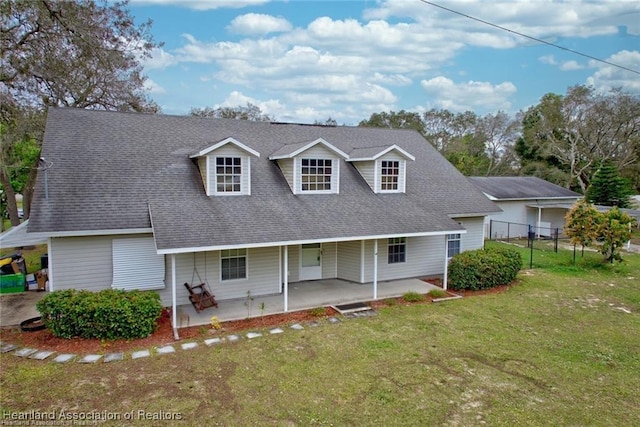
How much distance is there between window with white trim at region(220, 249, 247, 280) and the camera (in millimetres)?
12102

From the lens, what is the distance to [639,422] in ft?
20.7

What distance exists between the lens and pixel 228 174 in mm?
12625

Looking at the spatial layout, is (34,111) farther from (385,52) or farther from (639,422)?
(639,422)

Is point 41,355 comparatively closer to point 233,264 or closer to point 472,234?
point 233,264

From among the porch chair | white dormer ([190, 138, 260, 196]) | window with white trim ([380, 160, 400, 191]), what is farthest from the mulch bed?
window with white trim ([380, 160, 400, 191])

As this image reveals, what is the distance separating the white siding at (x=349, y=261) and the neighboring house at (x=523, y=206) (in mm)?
14139

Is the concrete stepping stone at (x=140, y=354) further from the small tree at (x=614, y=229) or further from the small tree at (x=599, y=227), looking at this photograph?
the small tree at (x=614, y=229)

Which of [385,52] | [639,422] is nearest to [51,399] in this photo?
[639,422]

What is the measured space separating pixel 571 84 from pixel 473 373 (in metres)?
39.9

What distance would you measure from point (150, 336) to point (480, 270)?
10444mm

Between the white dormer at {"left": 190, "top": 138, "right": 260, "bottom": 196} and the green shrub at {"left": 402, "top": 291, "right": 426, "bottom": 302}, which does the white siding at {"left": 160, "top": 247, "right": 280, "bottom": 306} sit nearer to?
the white dormer at {"left": 190, "top": 138, "right": 260, "bottom": 196}

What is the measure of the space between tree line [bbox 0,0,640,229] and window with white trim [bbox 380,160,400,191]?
11018 mm

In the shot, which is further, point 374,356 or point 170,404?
point 374,356

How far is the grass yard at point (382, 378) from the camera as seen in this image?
641cm
